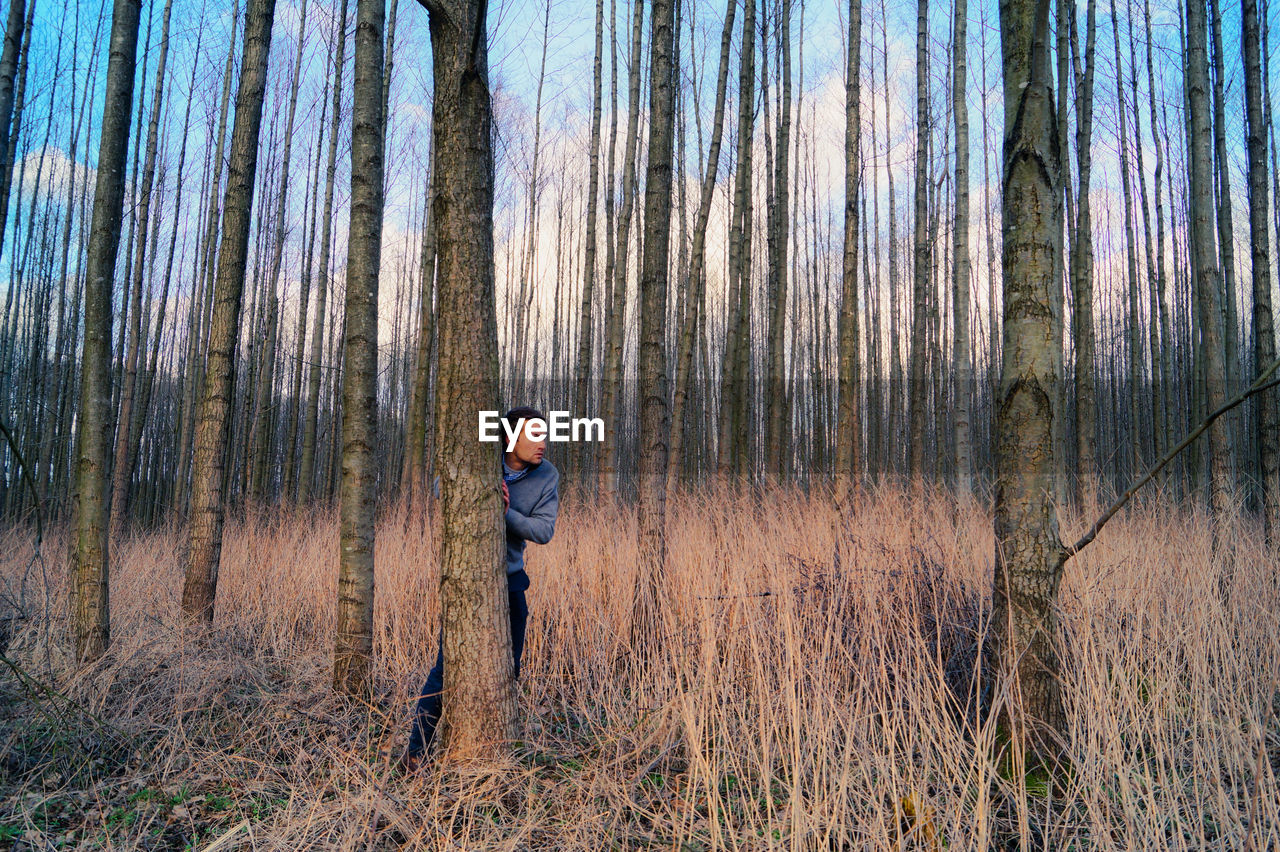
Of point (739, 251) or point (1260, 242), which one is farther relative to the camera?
point (739, 251)

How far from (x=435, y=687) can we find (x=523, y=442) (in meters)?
0.93

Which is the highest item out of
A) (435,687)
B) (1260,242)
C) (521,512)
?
(1260,242)

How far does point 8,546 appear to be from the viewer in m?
6.79

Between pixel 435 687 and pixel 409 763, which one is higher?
pixel 435 687

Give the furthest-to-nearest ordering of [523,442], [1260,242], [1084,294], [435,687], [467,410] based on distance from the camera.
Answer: [1084,294], [1260,242], [523,442], [435,687], [467,410]

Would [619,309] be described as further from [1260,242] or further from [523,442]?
[1260,242]

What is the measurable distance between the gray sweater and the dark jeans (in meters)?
0.07

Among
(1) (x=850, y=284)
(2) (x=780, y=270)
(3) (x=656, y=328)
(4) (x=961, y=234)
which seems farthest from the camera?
(2) (x=780, y=270)

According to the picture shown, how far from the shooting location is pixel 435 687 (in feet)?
7.97

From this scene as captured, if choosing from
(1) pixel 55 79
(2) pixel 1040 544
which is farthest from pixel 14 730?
(1) pixel 55 79

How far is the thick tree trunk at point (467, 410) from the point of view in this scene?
7.00 ft

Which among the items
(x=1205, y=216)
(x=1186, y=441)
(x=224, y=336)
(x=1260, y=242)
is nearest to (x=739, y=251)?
(x=1205, y=216)

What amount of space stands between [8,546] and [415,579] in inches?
212

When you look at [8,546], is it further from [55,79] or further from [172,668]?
[55,79]
